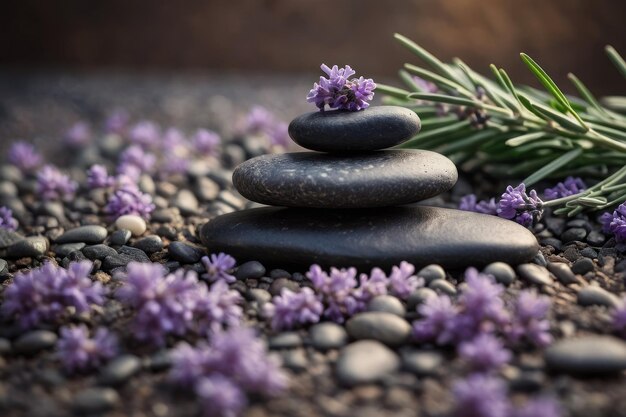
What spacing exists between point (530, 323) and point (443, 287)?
31 centimetres

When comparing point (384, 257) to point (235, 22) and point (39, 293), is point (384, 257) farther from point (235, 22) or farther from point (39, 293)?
point (235, 22)

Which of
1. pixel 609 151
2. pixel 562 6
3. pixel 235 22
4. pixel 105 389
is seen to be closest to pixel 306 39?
pixel 235 22

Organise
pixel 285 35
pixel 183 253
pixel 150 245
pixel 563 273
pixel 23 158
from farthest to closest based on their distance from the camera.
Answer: pixel 285 35 < pixel 23 158 < pixel 150 245 < pixel 183 253 < pixel 563 273

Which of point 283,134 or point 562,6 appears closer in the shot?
point 283,134

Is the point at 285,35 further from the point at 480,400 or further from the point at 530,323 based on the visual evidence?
the point at 480,400

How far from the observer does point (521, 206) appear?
221cm

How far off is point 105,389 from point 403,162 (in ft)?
3.87

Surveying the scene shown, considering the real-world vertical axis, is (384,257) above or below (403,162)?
below

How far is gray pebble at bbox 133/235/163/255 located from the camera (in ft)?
7.83

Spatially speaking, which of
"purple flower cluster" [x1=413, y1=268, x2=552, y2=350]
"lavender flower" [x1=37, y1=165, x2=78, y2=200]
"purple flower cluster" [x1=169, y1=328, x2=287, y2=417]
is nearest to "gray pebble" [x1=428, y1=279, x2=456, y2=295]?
"purple flower cluster" [x1=413, y1=268, x2=552, y2=350]

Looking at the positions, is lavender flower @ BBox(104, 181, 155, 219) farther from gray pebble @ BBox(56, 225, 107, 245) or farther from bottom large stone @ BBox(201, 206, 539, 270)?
bottom large stone @ BBox(201, 206, 539, 270)

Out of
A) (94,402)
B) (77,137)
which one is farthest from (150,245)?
(77,137)

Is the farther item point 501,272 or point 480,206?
point 480,206

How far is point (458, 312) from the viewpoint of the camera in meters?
1.72
